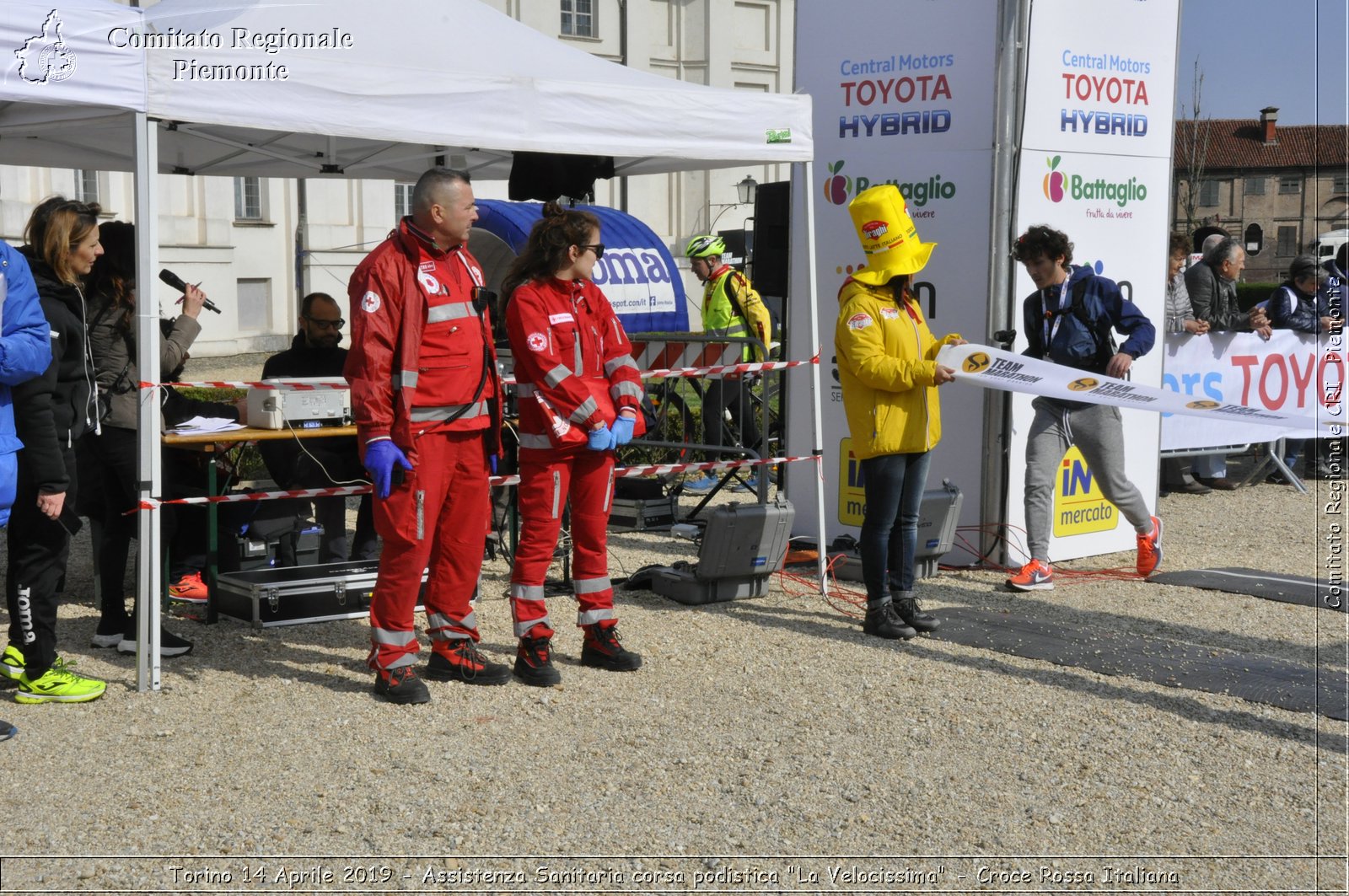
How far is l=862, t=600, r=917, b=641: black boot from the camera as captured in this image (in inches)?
256

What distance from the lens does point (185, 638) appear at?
651 cm

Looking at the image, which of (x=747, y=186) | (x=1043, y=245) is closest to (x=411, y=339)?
A: (x=1043, y=245)

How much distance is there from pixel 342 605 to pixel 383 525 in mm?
1670

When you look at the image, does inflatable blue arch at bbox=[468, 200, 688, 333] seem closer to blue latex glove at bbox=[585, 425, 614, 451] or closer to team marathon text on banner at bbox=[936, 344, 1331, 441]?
team marathon text on banner at bbox=[936, 344, 1331, 441]

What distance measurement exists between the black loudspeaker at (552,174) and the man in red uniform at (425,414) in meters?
2.66

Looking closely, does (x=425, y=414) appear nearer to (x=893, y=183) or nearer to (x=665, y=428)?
(x=893, y=183)

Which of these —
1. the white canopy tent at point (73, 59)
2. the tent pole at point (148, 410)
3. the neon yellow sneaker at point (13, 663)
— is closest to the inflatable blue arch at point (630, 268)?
the tent pole at point (148, 410)

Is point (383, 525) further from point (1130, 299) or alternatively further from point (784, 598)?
point (1130, 299)

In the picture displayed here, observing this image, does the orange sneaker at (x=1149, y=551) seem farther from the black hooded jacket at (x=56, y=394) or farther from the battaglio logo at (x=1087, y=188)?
the black hooded jacket at (x=56, y=394)

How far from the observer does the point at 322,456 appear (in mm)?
7605

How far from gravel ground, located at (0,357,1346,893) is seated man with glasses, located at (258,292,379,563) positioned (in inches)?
41.8

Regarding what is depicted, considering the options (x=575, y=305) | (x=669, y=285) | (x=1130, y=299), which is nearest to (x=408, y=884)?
(x=575, y=305)

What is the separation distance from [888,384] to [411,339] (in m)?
2.19

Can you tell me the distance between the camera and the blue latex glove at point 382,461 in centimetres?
511
